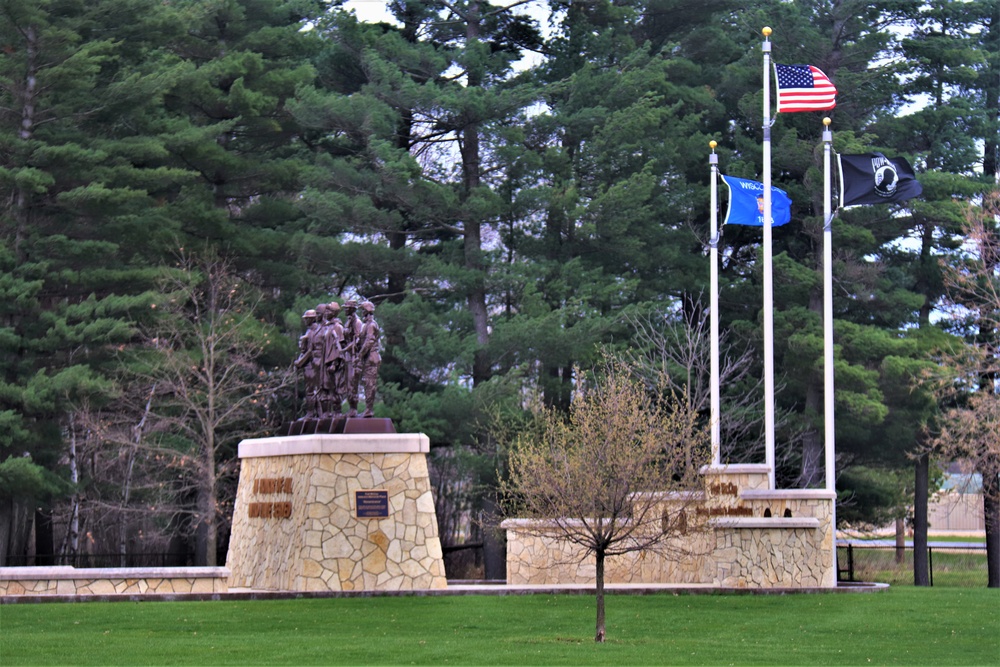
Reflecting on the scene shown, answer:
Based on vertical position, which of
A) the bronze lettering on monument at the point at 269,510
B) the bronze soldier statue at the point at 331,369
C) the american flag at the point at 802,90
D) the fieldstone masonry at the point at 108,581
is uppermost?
the american flag at the point at 802,90

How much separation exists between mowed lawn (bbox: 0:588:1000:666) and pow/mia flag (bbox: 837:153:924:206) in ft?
25.2

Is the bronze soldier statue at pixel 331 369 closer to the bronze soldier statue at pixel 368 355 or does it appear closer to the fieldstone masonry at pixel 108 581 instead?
the bronze soldier statue at pixel 368 355

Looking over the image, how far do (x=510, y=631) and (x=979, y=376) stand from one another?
732 inches

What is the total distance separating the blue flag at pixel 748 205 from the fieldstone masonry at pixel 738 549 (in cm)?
459

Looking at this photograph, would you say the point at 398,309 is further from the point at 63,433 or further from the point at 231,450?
the point at 63,433

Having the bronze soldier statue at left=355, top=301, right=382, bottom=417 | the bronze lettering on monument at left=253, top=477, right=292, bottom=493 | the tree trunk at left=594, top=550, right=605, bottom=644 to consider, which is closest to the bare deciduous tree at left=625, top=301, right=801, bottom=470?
the bronze soldier statue at left=355, top=301, right=382, bottom=417

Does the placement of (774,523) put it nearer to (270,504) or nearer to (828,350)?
(828,350)

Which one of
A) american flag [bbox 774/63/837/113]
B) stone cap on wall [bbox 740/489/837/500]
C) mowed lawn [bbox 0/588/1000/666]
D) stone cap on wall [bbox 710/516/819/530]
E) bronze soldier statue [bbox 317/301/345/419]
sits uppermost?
american flag [bbox 774/63/837/113]

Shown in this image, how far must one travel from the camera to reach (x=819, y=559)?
24203 mm

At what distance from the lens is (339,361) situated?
23062mm

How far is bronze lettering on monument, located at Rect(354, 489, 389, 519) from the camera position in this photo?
72.5ft

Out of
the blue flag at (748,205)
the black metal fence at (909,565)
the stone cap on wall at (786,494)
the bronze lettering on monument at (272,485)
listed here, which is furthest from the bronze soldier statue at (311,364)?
the black metal fence at (909,565)

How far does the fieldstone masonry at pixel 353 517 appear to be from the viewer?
866 inches

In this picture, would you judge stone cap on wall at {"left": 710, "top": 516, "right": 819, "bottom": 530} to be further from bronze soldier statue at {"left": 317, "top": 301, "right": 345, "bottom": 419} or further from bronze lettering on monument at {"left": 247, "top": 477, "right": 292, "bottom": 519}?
bronze lettering on monument at {"left": 247, "top": 477, "right": 292, "bottom": 519}
